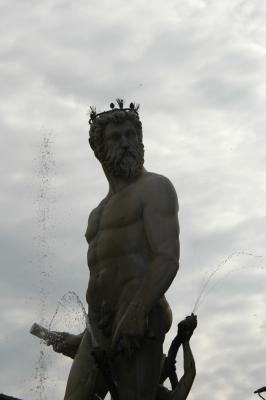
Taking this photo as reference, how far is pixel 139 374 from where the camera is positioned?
34.0 feet

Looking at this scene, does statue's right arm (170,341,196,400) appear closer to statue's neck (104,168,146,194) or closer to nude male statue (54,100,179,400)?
nude male statue (54,100,179,400)

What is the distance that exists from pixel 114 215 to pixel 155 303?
1.19 m

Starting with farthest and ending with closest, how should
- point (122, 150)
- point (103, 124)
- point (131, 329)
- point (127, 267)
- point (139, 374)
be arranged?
point (103, 124) → point (122, 150) → point (127, 267) → point (139, 374) → point (131, 329)

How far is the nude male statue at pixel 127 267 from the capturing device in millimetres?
10312

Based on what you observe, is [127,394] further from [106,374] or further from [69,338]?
[69,338]

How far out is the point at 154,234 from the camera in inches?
416

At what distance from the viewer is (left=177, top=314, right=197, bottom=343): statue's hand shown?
34.1 ft

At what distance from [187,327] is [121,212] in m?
1.49

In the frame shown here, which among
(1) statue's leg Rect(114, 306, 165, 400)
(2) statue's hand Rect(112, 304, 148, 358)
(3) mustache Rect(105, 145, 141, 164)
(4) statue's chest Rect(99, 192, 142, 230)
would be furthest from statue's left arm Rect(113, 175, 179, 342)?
(3) mustache Rect(105, 145, 141, 164)

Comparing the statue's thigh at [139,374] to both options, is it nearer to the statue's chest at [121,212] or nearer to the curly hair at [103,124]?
the statue's chest at [121,212]

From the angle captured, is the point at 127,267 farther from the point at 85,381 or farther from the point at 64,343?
the point at 64,343

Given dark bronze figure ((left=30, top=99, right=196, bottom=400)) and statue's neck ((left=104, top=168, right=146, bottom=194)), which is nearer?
dark bronze figure ((left=30, top=99, right=196, bottom=400))

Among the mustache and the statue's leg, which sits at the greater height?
the mustache

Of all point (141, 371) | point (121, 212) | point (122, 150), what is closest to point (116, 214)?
point (121, 212)
